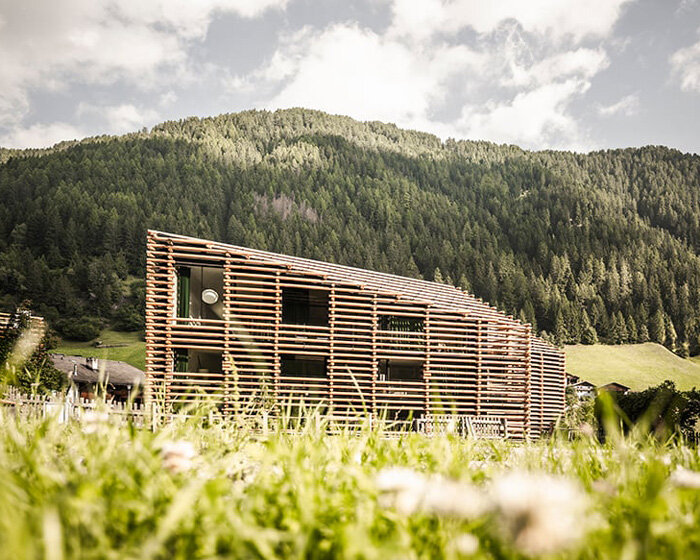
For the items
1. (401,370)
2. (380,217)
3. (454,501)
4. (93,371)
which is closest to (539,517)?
(454,501)

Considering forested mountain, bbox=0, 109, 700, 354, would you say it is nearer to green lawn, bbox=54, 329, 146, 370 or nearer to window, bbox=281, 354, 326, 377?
green lawn, bbox=54, 329, 146, 370

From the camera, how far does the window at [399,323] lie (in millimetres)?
18891

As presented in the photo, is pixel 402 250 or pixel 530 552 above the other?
pixel 402 250

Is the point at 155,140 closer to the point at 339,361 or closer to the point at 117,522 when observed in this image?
the point at 339,361

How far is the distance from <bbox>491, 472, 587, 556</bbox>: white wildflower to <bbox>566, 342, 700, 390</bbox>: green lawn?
5848 cm

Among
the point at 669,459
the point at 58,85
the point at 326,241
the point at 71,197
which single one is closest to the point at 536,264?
the point at 326,241

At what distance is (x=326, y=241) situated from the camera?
97.4 metres

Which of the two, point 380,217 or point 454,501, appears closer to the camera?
point 454,501

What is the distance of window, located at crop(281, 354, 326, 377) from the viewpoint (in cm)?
1784

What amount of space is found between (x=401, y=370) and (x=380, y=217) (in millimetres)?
92104

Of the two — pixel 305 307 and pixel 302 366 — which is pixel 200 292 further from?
Answer: pixel 302 366

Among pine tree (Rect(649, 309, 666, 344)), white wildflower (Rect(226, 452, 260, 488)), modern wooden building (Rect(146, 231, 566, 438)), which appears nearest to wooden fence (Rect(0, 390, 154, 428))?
white wildflower (Rect(226, 452, 260, 488))

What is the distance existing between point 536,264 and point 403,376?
83400 millimetres

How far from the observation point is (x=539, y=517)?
766 millimetres
